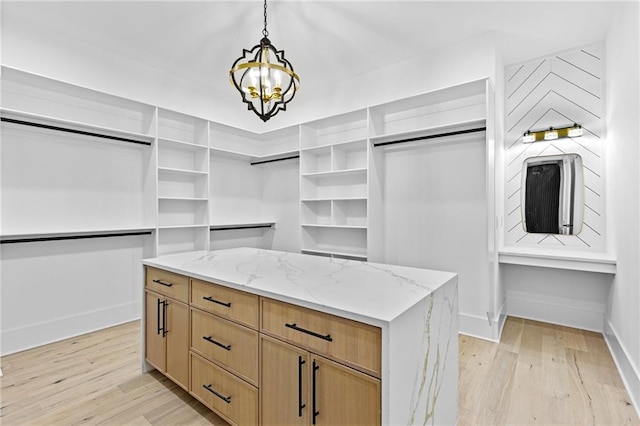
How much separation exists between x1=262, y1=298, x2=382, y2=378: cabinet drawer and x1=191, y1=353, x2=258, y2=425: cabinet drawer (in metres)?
0.39

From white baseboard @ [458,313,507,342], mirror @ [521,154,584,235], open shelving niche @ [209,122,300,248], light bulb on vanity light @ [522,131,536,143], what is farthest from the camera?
open shelving niche @ [209,122,300,248]

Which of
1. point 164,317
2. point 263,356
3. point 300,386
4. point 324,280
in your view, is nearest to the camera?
point 300,386

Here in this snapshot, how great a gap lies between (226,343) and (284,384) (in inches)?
17.5

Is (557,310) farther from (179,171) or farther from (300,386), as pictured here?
(179,171)

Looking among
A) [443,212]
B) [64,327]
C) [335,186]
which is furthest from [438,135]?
[64,327]

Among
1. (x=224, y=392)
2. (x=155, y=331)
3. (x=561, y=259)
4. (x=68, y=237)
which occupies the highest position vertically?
(x=68, y=237)

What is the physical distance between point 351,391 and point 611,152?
3.26 m

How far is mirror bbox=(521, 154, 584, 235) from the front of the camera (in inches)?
127

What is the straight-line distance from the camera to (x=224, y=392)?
169 cm

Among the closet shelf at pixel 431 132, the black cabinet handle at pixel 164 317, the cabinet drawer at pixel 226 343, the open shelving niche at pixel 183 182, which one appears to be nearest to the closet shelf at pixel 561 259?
the closet shelf at pixel 431 132

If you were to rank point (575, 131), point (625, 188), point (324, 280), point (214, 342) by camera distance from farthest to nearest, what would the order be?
point (575, 131), point (625, 188), point (214, 342), point (324, 280)

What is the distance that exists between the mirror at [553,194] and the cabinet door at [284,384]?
3.26m

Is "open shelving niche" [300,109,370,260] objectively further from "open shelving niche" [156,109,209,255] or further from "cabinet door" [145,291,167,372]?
"cabinet door" [145,291,167,372]

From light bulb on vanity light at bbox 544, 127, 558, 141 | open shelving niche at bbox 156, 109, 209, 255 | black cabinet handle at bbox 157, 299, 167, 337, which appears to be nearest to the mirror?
light bulb on vanity light at bbox 544, 127, 558, 141
